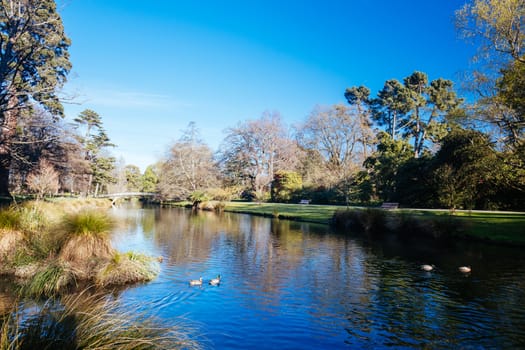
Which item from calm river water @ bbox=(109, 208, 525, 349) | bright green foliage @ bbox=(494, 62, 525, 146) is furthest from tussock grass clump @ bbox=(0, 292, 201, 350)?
bright green foliage @ bbox=(494, 62, 525, 146)

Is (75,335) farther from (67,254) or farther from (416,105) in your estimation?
(416,105)

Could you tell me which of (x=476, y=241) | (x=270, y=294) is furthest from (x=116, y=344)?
→ (x=476, y=241)

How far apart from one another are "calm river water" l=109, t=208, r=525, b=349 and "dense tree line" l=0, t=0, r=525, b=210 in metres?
7.95

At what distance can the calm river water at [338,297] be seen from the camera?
6887 millimetres

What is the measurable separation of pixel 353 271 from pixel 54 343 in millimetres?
10426

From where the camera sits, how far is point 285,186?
50.5m

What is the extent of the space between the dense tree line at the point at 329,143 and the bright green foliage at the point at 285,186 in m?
0.16

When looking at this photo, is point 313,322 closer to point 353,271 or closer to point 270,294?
point 270,294

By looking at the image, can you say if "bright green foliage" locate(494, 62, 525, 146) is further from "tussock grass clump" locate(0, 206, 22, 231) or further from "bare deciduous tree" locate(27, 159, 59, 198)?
"bare deciduous tree" locate(27, 159, 59, 198)

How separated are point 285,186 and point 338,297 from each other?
41.2 meters

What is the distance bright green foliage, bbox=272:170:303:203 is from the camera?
50188 mm

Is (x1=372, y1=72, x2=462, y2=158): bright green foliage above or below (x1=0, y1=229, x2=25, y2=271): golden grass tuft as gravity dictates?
above

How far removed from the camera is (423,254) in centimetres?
1587

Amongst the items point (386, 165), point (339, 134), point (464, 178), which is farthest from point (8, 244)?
point (339, 134)
